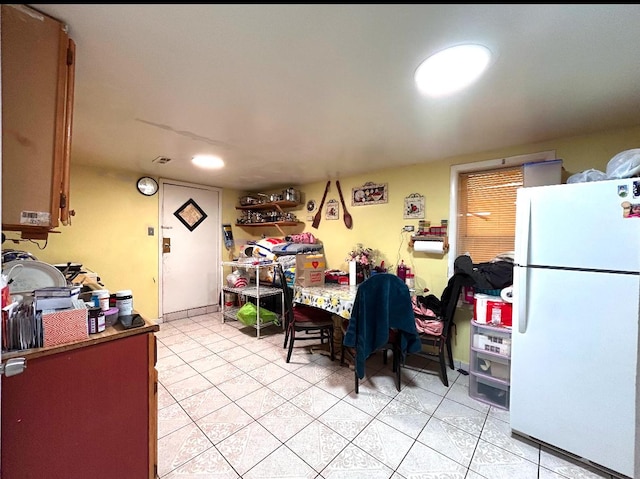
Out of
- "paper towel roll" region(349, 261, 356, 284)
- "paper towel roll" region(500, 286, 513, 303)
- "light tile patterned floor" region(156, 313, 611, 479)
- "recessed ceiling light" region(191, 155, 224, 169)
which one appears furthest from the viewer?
"paper towel roll" region(349, 261, 356, 284)

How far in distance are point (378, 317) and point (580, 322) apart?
1.18 m

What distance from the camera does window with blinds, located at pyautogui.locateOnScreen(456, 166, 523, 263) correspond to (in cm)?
240

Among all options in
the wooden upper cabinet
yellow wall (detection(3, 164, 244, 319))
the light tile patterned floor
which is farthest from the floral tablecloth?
yellow wall (detection(3, 164, 244, 319))

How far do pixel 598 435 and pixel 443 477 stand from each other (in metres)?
0.87

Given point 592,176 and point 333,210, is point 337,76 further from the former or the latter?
point 333,210

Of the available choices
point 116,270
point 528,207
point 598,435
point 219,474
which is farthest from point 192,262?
point 598,435

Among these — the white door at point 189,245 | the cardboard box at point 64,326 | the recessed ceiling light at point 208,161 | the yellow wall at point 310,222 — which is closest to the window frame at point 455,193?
the yellow wall at point 310,222

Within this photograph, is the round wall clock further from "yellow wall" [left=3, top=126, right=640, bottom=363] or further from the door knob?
the door knob

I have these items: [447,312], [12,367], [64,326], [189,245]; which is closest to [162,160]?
[189,245]

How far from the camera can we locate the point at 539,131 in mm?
2027

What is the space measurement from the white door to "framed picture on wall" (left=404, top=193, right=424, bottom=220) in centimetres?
295

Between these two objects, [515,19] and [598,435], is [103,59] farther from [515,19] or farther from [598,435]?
[598,435]

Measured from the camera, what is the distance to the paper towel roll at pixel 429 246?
2616 mm

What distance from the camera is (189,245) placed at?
4.04 metres
